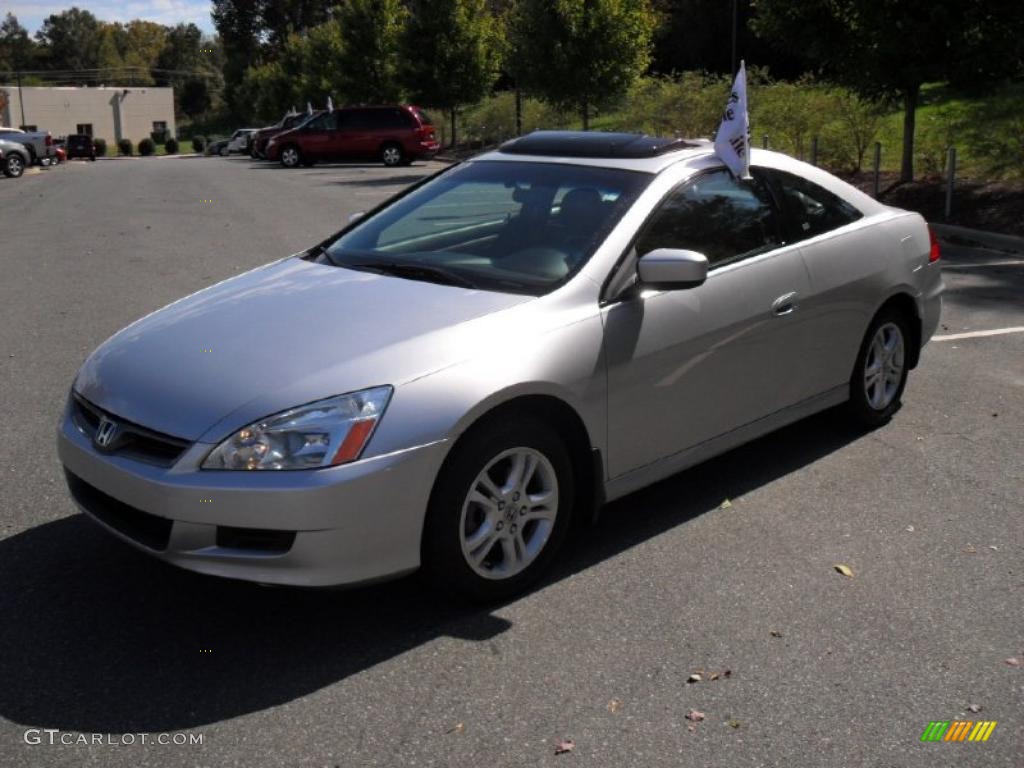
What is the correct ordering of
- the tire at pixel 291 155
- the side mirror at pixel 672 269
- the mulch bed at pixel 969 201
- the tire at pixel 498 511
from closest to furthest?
the tire at pixel 498 511 < the side mirror at pixel 672 269 < the mulch bed at pixel 969 201 < the tire at pixel 291 155

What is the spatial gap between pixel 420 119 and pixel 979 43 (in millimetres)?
23140

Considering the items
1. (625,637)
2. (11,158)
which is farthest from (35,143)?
(625,637)

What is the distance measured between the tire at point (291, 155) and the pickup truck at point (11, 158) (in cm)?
793

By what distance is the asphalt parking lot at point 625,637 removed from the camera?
323 cm

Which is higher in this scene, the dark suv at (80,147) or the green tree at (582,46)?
→ the green tree at (582,46)

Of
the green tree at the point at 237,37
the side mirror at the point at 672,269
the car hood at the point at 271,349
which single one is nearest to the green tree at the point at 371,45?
the car hood at the point at 271,349

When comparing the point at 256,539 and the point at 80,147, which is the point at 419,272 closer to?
the point at 256,539

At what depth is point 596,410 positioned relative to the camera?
13.9ft

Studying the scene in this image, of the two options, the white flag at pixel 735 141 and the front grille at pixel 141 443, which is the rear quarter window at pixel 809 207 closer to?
the white flag at pixel 735 141

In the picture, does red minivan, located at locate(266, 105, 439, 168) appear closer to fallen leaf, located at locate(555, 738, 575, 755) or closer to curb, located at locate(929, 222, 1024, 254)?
curb, located at locate(929, 222, 1024, 254)

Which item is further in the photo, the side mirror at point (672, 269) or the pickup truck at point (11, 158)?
the pickup truck at point (11, 158)

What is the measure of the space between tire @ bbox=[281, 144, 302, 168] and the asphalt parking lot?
32869mm

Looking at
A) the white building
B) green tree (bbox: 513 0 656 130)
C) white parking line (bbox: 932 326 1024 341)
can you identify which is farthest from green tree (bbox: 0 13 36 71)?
white parking line (bbox: 932 326 1024 341)

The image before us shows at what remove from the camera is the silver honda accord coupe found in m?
3.58
